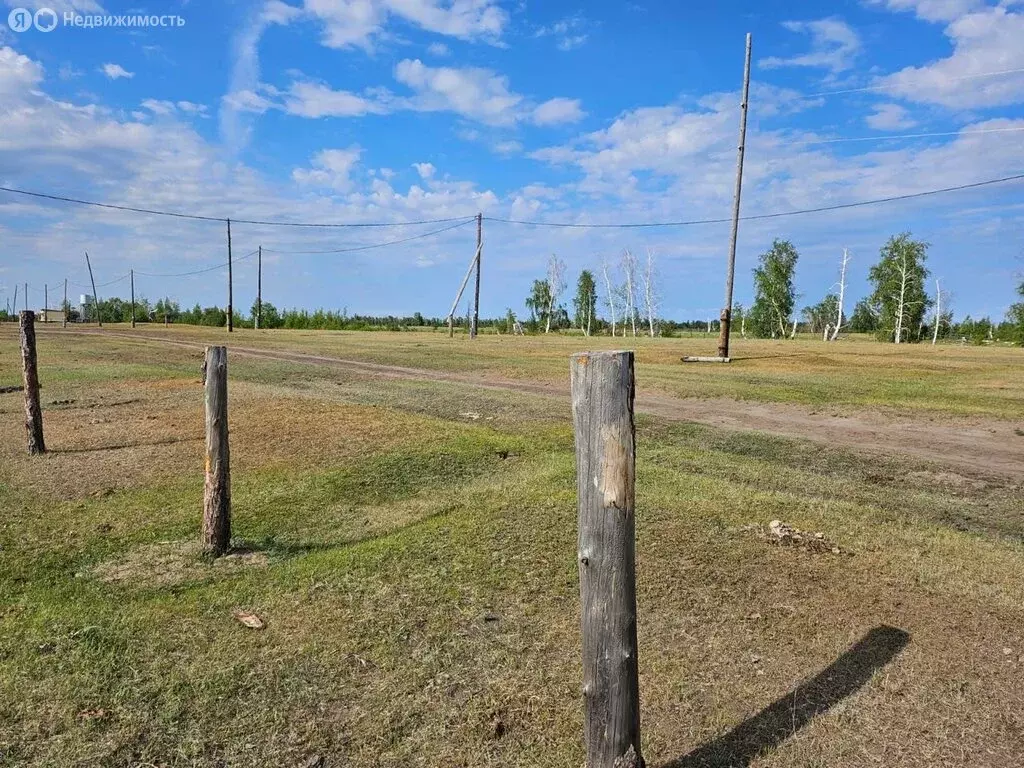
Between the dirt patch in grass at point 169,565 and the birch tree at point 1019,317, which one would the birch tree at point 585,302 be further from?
the dirt patch in grass at point 169,565

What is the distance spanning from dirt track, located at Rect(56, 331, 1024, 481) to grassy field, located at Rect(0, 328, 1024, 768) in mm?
777

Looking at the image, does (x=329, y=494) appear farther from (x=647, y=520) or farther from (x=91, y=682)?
(x=91, y=682)

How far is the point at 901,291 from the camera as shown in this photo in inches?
2334

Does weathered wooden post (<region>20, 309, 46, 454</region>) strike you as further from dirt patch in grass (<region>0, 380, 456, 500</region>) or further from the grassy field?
the grassy field

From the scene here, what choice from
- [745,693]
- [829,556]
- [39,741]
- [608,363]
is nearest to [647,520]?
[829,556]

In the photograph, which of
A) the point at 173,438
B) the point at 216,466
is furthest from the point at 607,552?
the point at 173,438

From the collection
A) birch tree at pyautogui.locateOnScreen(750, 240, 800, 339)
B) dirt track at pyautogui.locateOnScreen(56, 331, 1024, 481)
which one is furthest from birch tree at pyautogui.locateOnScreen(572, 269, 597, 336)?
dirt track at pyautogui.locateOnScreen(56, 331, 1024, 481)

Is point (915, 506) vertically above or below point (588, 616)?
below

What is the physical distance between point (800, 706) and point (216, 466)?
4320 mm

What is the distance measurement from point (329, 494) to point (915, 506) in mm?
5821

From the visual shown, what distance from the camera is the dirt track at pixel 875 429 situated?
903 centimetres

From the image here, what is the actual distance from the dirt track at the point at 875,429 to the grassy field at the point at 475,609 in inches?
30.6

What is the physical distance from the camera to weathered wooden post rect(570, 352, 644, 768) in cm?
267

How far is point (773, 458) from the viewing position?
9086mm
